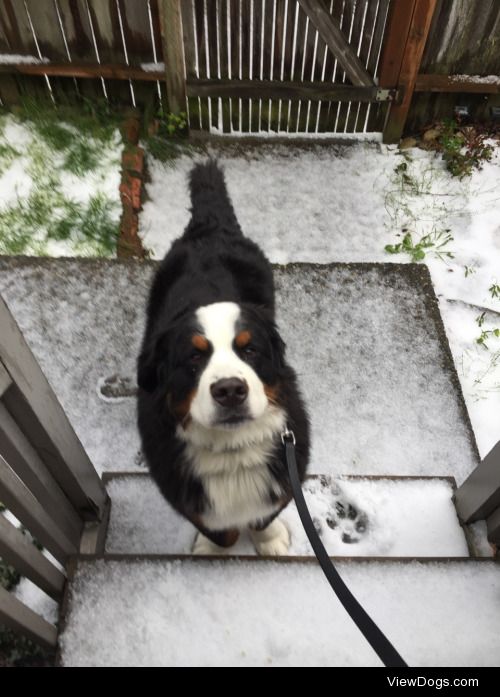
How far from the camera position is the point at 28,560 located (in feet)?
4.44

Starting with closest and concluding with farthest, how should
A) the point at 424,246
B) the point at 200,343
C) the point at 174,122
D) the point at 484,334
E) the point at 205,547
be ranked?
the point at 200,343 → the point at 205,547 → the point at 484,334 → the point at 424,246 → the point at 174,122

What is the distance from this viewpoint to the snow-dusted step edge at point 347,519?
1907 mm

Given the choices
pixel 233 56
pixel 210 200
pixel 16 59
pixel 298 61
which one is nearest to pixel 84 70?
pixel 16 59

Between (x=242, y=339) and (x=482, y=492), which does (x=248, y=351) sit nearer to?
(x=242, y=339)

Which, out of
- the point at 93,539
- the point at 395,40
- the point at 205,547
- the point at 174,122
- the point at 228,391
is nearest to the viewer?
the point at 228,391

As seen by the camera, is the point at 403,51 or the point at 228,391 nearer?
the point at 228,391

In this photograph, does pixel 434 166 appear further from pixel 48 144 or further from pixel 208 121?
pixel 48 144

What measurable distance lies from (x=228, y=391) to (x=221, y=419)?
3.7 inches

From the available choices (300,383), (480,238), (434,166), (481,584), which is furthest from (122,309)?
(434,166)

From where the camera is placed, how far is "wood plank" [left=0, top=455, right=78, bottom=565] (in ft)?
4.02

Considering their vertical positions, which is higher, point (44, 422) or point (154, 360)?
point (44, 422)

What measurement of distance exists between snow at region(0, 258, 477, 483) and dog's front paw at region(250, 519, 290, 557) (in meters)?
0.38

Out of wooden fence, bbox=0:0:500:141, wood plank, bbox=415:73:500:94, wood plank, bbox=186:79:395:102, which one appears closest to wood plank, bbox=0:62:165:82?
wooden fence, bbox=0:0:500:141
